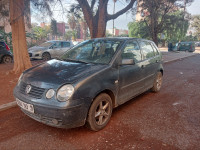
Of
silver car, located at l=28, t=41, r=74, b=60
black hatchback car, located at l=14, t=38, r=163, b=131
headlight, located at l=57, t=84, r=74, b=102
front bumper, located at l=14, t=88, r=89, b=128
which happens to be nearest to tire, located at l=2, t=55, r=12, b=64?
silver car, located at l=28, t=41, r=74, b=60

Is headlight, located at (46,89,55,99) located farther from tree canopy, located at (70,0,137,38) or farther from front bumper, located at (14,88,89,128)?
tree canopy, located at (70,0,137,38)

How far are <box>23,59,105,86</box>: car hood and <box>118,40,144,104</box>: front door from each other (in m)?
0.59

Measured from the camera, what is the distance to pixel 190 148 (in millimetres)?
2547

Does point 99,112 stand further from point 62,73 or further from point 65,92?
point 62,73

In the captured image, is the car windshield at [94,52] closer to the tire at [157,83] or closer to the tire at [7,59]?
the tire at [157,83]

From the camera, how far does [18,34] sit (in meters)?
6.54

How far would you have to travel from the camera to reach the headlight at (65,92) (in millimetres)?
2471

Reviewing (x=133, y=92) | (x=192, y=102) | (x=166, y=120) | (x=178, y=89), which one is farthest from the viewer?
(x=178, y=89)

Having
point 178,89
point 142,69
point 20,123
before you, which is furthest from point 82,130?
point 178,89

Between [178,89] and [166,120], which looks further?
[178,89]

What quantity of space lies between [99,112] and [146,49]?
2412 millimetres

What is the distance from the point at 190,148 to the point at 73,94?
199 cm

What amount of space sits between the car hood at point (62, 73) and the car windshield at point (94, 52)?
12.3 inches

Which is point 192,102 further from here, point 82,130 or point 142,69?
point 82,130
